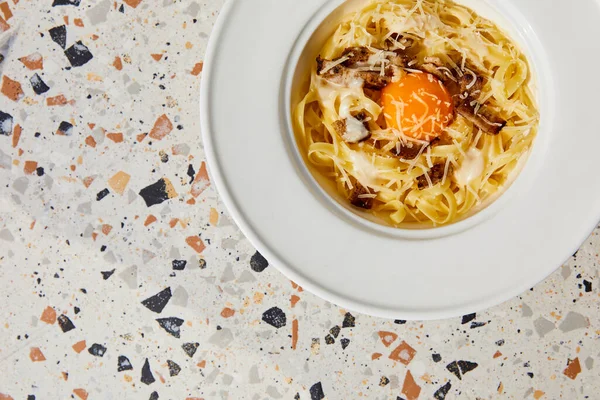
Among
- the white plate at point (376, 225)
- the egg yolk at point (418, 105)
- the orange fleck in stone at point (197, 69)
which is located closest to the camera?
the white plate at point (376, 225)

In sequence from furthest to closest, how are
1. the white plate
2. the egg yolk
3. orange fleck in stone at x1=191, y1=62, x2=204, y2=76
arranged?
orange fleck in stone at x1=191, y1=62, x2=204, y2=76 < the egg yolk < the white plate

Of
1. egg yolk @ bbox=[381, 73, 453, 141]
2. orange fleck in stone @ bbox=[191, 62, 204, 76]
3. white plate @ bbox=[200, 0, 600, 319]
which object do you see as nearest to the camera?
white plate @ bbox=[200, 0, 600, 319]

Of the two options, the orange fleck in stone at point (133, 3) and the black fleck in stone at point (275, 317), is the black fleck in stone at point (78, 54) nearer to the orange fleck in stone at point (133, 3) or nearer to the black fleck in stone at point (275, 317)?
the orange fleck in stone at point (133, 3)

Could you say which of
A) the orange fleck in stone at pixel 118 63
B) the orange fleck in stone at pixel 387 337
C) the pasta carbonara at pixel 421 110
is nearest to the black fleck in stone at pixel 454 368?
the orange fleck in stone at pixel 387 337

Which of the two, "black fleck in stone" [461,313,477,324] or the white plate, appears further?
"black fleck in stone" [461,313,477,324]

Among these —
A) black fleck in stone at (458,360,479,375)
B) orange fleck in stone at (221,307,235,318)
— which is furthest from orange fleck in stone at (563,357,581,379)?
orange fleck in stone at (221,307,235,318)

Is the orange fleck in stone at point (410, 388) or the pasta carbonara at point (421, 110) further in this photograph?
the orange fleck in stone at point (410, 388)

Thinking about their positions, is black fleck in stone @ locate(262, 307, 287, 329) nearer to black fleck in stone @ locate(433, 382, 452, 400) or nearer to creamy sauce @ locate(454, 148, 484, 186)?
black fleck in stone @ locate(433, 382, 452, 400)
